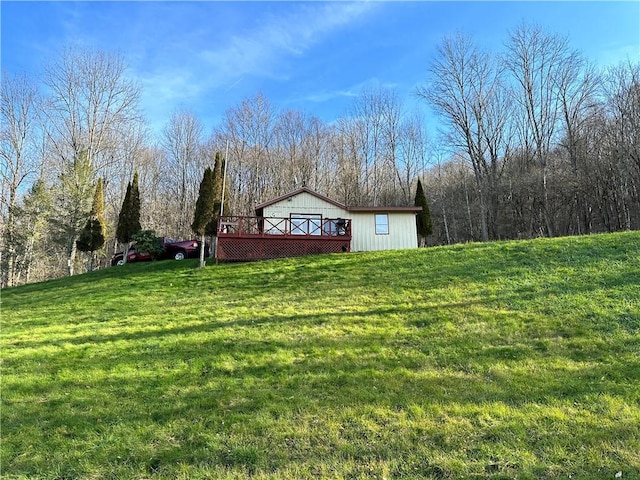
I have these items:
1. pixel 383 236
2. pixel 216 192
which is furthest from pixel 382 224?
pixel 216 192

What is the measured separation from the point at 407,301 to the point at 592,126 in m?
25.9

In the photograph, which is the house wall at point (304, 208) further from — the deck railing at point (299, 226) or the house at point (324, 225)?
the deck railing at point (299, 226)

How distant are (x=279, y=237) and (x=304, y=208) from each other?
279 centimetres

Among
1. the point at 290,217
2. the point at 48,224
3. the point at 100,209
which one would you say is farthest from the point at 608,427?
the point at 48,224

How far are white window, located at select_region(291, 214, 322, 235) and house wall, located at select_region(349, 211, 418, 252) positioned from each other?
5.71 ft

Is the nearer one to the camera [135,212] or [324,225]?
[324,225]

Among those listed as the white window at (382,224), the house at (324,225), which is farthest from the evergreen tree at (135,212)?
the white window at (382,224)

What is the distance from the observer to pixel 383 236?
63.7 feet

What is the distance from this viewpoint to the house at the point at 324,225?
17656mm

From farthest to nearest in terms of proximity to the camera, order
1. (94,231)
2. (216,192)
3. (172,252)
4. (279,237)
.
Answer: (94,231) → (172,252) → (216,192) → (279,237)

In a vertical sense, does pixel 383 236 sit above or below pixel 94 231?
below

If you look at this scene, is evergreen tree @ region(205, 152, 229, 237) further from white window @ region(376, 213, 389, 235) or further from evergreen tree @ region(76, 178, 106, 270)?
white window @ region(376, 213, 389, 235)

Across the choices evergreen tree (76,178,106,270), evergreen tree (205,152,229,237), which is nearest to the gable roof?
evergreen tree (205,152,229,237)

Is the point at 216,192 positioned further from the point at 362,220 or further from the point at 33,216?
A: the point at 33,216
